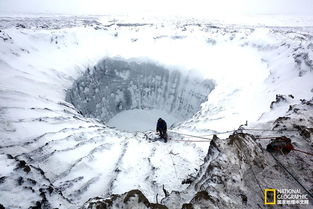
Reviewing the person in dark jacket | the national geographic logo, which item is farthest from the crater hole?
the national geographic logo

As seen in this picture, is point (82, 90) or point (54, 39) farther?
point (54, 39)

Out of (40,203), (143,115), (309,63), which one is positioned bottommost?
(143,115)

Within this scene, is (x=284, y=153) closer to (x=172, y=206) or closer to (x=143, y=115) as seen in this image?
(x=172, y=206)

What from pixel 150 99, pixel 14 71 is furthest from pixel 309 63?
pixel 14 71

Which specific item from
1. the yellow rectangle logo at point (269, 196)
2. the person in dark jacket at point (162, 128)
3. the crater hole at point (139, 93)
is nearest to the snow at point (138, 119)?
the crater hole at point (139, 93)

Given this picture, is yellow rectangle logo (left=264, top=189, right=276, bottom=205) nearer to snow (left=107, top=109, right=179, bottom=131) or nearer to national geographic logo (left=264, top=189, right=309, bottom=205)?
national geographic logo (left=264, top=189, right=309, bottom=205)

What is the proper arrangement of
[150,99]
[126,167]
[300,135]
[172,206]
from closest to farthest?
[172,206] < [300,135] < [126,167] < [150,99]

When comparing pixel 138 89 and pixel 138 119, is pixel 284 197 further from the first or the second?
pixel 138 89
